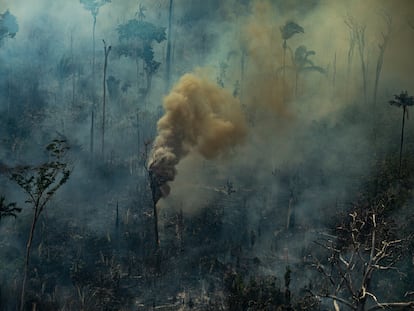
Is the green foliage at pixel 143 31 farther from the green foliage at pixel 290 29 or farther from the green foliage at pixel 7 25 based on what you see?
the green foliage at pixel 290 29

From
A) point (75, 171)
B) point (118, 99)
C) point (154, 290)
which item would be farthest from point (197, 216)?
point (118, 99)

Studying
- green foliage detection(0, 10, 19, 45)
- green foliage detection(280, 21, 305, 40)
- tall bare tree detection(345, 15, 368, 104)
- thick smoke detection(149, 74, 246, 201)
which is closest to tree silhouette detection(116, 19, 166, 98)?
green foliage detection(0, 10, 19, 45)

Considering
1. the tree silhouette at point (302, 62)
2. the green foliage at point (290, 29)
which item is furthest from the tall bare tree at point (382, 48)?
the green foliage at point (290, 29)

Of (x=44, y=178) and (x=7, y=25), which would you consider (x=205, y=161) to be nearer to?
(x=44, y=178)

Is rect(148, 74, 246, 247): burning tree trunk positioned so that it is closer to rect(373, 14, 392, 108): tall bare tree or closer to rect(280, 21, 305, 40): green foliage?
rect(280, 21, 305, 40): green foliage

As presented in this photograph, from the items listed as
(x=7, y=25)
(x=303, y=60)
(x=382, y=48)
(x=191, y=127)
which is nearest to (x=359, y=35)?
(x=382, y=48)

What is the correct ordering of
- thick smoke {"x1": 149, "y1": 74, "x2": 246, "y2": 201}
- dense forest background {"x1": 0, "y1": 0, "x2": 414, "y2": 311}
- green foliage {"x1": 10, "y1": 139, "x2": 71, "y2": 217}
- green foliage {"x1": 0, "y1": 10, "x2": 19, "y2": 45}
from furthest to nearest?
green foliage {"x1": 0, "y1": 10, "x2": 19, "y2": 45} < thick smoke {"x1": 149, "y1": 74, "x2": 246, "y2": 201} < dense forest background {"x1": 0, "y1": 0, "x2": 414, "y2": 311} < green foliage {"x1": 10, "y1": 139, "x2": 71, "y2": 217}
